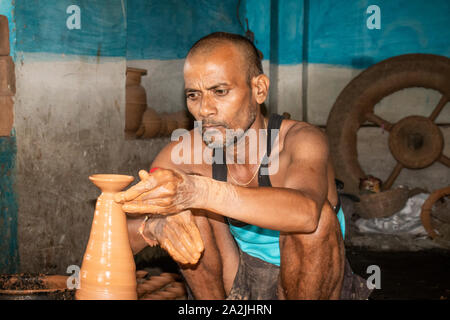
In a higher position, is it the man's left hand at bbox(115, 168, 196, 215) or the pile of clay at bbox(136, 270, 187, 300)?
the man's left hand at bbox(115, 168, 196, 215)

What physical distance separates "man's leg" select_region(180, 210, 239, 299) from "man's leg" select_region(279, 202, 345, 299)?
0.36 metres

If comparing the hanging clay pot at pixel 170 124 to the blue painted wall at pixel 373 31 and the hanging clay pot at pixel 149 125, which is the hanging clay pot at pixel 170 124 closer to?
the hanging clay pot at pixel 149 125

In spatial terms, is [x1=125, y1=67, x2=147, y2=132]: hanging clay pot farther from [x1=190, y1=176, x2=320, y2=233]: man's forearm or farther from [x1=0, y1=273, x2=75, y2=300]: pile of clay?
[x1=190, y1=176, x2=320, y2=233]: man's forearm

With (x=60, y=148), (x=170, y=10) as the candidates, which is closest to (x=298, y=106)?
(x=170, y=10)

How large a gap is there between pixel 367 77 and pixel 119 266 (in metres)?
5.05

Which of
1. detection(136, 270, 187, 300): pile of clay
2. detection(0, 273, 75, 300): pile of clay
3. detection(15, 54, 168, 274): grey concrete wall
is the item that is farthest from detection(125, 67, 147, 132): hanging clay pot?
detection(0, 273, 75, 300): pile of clay

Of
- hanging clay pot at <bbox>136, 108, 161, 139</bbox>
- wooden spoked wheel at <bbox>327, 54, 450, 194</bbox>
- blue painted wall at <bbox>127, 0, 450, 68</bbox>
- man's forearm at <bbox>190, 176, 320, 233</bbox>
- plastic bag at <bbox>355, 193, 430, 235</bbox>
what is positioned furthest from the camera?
blue painted wall at <bbox>127, 0, 450, 68</bbox>

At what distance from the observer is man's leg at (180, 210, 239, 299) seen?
229 cm

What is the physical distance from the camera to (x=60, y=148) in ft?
11.5

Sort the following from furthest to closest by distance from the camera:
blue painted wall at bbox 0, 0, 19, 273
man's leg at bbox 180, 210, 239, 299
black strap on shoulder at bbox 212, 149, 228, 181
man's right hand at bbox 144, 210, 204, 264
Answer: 1. blue painted wall at bbox 0, 0, 19, 273
2. black strap on shoulder at bbox 212, 149, 228, 181
3. man's leg at bbox 180, 210, 239, 299
4. man's right hand at bbox 144, 210, 204, 264

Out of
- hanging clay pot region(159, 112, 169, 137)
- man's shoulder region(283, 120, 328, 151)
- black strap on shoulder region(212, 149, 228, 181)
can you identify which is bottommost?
→ black strap on shoulder region(212, 149, 228, 181)

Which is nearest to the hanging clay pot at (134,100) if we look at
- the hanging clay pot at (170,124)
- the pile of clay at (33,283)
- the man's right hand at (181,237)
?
the hanging clay pot at (170,124)

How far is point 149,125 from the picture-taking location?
455cm

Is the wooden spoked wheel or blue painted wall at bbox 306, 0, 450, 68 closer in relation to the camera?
the wooden spoked wheel
